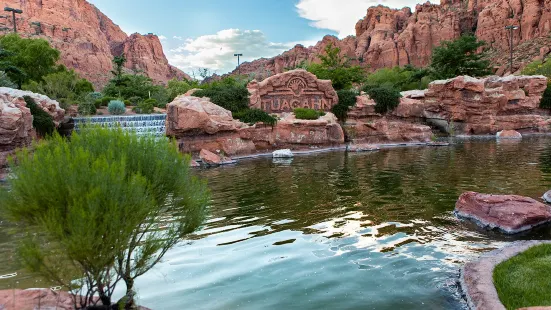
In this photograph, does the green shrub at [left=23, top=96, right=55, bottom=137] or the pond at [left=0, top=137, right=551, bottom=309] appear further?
the green shrub at [left=23, top=96, right=55, bottom=137]

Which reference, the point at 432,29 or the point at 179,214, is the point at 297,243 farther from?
the point at 432,29

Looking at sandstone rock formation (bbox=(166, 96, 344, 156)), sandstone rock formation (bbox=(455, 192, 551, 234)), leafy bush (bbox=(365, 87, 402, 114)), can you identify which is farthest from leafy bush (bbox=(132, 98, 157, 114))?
sandstone rock formation (bbox=(455, 192, 551, 234))

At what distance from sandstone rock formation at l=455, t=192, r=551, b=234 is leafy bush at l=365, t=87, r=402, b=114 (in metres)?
21.3

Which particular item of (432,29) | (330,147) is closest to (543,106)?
(330,147)

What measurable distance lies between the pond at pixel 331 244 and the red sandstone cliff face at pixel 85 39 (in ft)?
287

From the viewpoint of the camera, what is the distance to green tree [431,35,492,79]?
132 feet

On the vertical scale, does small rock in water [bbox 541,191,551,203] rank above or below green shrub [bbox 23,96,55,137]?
below

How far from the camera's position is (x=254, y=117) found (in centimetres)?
2548

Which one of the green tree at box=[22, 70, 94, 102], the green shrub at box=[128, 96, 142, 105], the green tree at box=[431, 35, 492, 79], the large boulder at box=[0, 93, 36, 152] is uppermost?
the green tree at box=[431, 35, 492, 79]

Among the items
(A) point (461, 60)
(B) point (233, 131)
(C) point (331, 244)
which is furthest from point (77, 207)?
(A) point (461, 60)

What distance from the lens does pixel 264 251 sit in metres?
7.54

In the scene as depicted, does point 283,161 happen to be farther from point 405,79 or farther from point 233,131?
point 405,79

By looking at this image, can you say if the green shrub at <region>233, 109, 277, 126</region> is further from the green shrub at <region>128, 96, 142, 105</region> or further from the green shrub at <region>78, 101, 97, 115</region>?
the green shrub at <region>128, 96, 142, 105</region>

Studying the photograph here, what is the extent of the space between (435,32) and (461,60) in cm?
5008
